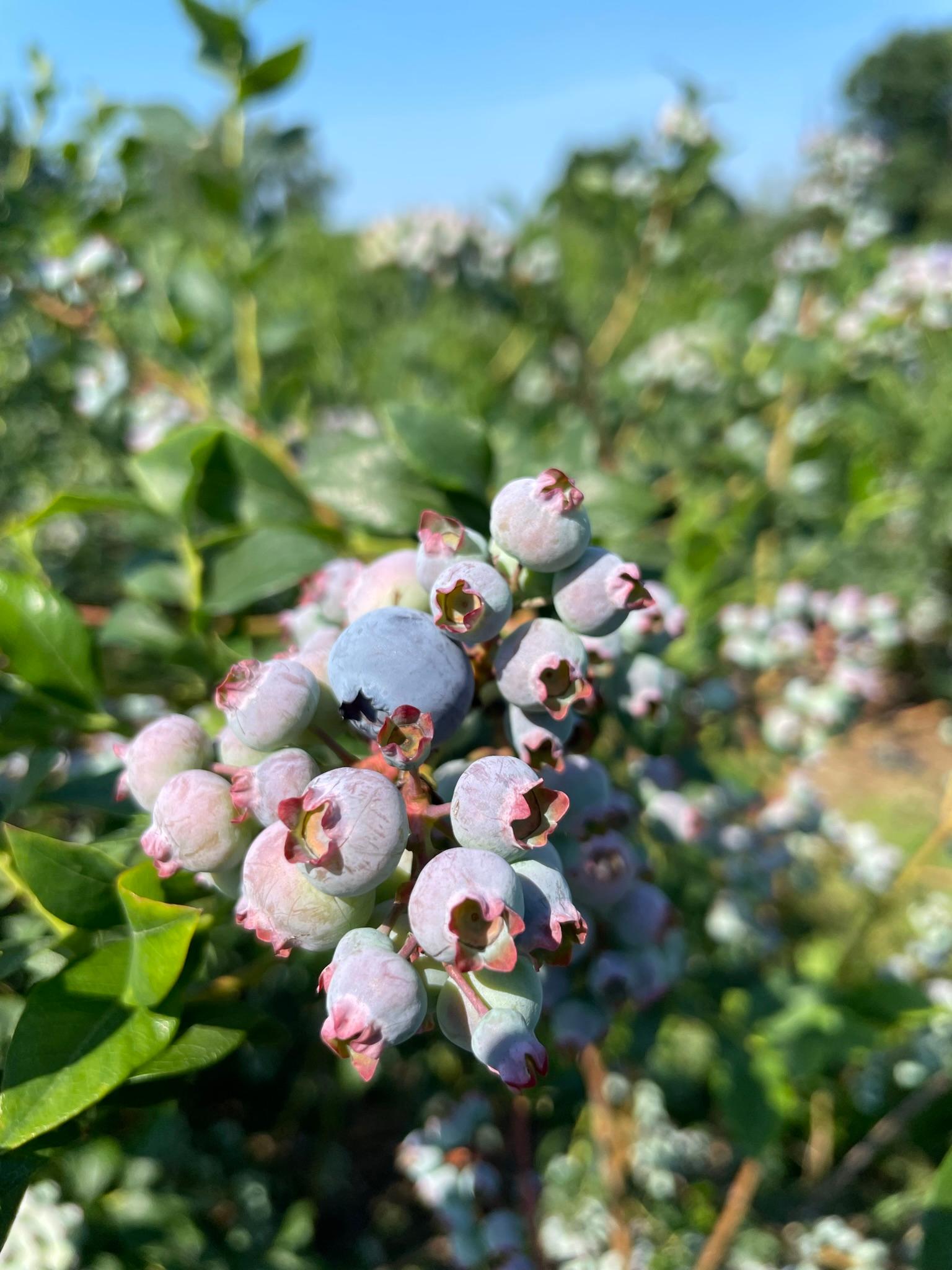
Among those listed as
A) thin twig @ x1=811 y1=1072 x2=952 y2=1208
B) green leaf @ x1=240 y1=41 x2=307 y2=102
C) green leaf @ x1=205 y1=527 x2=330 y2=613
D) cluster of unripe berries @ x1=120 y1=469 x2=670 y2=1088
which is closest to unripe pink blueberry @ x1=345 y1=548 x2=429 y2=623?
cluster of unripe berries @ x1=120 y1=469 x2=670 y2=1088

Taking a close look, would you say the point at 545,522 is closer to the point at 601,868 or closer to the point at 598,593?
the point at 598,593

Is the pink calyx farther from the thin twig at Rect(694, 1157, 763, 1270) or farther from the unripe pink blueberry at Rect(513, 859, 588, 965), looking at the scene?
the thin twig at Rect(694, 1157, 763, 1270)

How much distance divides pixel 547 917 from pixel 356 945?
0.32 feet

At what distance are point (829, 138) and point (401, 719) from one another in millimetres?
2317

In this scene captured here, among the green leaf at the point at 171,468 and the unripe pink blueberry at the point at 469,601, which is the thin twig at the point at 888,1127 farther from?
the green leaf at the point at 171,468

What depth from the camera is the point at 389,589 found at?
0.53 meters

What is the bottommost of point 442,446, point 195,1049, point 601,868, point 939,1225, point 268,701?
point 939,1225

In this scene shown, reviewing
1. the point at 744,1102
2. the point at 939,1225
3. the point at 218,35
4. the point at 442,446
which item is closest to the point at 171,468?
the point at 442,446

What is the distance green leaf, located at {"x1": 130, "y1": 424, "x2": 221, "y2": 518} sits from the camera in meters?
0.78

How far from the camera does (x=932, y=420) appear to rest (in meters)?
5.52

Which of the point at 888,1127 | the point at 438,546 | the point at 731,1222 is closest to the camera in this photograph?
the point at 438,546

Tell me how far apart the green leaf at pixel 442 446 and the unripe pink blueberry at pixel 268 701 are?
0.26 meters

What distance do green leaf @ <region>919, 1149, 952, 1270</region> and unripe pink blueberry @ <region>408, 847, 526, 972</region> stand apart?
1.65ft

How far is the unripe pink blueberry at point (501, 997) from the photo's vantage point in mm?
428
